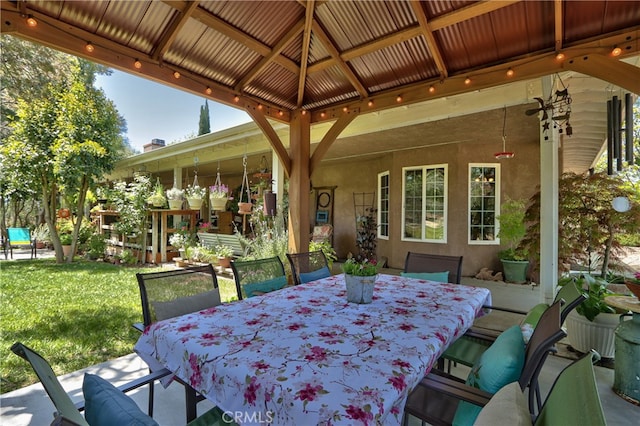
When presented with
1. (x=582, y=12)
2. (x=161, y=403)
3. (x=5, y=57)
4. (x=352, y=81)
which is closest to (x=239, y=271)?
(x=161, y=403)

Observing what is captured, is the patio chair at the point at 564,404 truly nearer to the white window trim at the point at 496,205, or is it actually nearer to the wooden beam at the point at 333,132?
the wooden beam at the point at 333,132

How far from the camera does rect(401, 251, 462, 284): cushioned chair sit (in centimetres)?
290

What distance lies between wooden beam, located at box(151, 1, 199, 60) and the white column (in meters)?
3.58

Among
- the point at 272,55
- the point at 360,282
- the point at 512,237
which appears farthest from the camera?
the point at 512,237

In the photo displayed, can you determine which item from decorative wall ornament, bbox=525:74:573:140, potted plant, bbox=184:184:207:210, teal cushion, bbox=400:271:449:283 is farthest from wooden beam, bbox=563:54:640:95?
potted plant, bbox=184:184:207:210

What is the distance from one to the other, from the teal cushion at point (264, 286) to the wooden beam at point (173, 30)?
83.0 inches

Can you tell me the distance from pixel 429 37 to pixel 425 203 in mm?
4296

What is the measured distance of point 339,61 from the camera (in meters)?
3.07

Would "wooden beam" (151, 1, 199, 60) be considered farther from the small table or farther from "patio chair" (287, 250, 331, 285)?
the small table

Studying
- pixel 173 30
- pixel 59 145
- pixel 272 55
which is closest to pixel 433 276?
pixel 272 55

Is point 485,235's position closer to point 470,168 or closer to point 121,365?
point 470,168

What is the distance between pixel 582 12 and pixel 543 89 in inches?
48.3

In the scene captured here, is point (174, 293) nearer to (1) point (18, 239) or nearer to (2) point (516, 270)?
(2) point (516, 270)

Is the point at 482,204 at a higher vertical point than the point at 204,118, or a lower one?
Answer: lower
